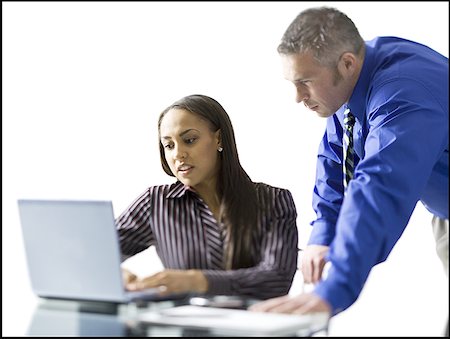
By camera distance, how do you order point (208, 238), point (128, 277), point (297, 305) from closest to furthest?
point (297, 305) < point (128, 277) < point (208, 238)

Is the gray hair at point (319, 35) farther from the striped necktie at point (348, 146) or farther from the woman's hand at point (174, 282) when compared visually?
the woman's hand at point (174, 282)

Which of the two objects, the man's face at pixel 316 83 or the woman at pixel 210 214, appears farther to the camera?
the man's face at pixel 316 83

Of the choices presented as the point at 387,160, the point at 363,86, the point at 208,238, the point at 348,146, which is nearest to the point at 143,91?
the point at 348,146

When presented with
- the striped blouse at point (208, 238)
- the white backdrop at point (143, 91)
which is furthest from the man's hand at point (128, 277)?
the white backdrop at point (143, 91)

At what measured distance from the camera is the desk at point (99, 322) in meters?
1.73

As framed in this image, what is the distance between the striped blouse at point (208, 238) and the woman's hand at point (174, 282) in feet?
0.06

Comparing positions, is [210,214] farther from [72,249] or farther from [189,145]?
[72,249]

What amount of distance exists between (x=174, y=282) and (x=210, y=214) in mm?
282

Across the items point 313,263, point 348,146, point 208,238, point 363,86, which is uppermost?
point 363,86

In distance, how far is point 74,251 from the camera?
182 cm

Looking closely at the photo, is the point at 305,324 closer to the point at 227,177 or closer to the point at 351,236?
the point at 351,236

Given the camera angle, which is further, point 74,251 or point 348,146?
point 348,146

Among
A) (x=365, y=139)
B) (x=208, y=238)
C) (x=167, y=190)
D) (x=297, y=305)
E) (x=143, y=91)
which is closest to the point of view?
(x=297, y=305)

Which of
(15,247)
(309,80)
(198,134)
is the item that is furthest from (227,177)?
(15,247)
